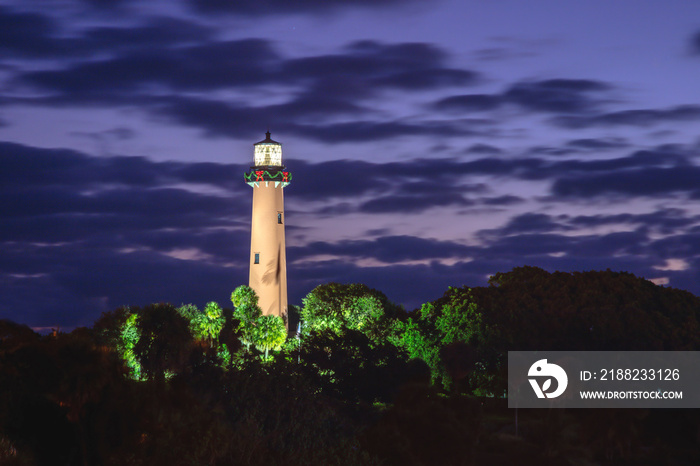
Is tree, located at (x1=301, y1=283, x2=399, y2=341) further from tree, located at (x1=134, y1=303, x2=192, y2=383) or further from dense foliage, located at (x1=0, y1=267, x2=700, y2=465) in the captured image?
tree, located at (x1=134, y1=303, x2=192, y2=383)

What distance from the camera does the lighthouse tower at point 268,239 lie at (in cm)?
9412

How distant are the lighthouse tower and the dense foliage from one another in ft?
24.9

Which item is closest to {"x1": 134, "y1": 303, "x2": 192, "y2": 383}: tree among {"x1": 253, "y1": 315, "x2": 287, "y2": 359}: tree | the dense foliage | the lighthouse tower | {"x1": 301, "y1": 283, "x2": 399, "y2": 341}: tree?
the dense foliage

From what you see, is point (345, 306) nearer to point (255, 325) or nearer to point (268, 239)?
point (255, 325)

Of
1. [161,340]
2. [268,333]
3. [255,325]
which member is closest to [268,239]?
[255,325]

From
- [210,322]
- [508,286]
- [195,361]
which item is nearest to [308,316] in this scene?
[210,322]

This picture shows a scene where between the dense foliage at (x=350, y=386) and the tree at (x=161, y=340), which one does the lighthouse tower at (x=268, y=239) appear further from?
the tree at (x=161, y=340)

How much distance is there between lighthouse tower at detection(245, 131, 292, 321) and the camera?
94.1 metres

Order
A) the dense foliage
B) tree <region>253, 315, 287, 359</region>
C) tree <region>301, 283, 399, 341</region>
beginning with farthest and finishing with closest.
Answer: tree <region>253, 315, 287, 359</region> → tree <region>301, 283, 399, 341</region> → the dense foliage

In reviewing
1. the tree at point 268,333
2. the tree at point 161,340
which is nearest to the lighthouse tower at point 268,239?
the tree at point 268,333

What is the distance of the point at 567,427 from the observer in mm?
48656

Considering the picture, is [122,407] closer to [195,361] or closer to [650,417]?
[195,361]

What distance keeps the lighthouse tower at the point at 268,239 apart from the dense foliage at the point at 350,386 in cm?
759

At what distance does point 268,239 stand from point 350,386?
2059 inches
